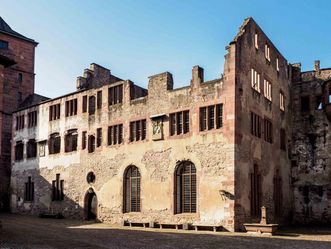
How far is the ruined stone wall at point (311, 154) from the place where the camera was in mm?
32562

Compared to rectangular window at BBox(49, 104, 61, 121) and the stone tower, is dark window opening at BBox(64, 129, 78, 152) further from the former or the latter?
the stone tower

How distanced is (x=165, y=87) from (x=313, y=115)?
1296 cm

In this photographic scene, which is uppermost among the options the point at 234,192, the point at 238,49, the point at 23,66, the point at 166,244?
the point at 23,66

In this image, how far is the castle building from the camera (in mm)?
25031

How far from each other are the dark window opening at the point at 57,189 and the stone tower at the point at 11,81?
815cm

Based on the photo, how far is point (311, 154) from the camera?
33438 mm

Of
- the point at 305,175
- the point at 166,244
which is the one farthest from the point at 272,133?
the point at 166,244

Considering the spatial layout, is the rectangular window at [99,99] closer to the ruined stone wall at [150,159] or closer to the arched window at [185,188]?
the ruined stone wall at [150,159]

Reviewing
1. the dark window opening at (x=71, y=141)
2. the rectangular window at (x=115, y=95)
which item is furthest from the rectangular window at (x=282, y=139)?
the dark window opening at (x=71, y=141)

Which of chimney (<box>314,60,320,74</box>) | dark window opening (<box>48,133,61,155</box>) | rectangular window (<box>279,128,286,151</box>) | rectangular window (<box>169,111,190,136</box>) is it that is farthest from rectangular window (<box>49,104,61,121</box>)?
chimney (<box>314,60,320,74</box>)

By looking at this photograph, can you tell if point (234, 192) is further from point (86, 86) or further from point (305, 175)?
point (86, 86)

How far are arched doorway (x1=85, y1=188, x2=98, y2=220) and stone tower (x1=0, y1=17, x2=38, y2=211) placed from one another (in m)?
12.5

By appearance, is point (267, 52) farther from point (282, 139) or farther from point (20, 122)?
point (20, 122)

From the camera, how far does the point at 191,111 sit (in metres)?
26.6
